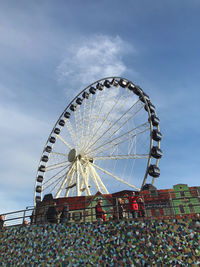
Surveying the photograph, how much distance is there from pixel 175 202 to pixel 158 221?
11242 mm

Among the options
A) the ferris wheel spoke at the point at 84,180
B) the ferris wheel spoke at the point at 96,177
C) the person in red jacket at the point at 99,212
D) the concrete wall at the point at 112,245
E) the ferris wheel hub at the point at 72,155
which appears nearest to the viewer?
→ the concrete wall at the point at 112,245

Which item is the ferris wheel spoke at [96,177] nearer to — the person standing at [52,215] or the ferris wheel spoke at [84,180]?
the ferris wheel spoke at [84,180]

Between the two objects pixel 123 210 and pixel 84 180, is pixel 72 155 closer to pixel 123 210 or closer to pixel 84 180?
pixel 84 180

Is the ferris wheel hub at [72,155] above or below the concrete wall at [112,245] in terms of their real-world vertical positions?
above

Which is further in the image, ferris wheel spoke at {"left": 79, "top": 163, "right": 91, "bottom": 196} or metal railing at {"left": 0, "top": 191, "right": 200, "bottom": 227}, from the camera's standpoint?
ferris wheel spoke at {"left": 79, "top": 163, "right": 91, "bottom": 196}

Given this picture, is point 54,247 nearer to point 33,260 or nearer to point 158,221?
point 33,260

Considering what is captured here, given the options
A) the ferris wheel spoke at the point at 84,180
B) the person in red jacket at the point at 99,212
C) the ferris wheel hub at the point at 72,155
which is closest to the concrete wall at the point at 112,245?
the person in red jacket at the point at 99,212

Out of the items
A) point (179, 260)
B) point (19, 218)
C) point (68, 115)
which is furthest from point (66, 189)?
point (179, 260)

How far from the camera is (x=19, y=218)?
1025 cm

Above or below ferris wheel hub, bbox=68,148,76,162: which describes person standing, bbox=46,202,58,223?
below

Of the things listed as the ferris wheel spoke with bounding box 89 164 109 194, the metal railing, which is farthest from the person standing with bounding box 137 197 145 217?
the ferris wheel spoke with bounding box 89 164 109 194

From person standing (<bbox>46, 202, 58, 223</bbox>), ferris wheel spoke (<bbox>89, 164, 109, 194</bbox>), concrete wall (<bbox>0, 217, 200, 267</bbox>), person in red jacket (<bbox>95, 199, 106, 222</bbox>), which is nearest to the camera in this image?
concrete wall (<bbox>0, 217, 200, 267</bbox>)

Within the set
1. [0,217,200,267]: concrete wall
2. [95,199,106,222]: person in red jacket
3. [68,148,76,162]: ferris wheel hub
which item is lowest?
[0,217,200,267]: concrete wall

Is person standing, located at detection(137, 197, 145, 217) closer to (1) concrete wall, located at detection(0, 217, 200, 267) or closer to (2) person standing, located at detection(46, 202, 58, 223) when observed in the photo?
(1) concrete wall, located at detection(0, 217, 200, 267)
